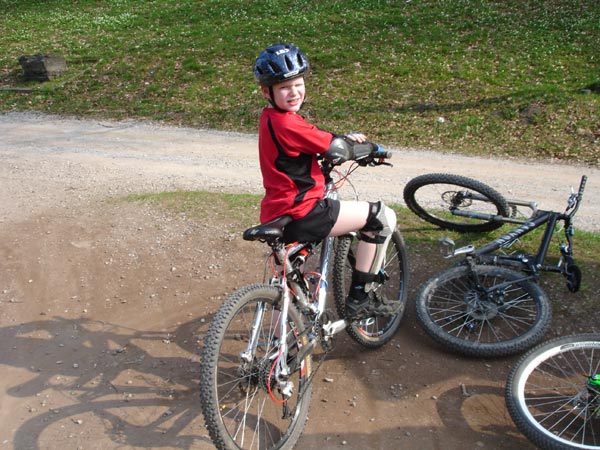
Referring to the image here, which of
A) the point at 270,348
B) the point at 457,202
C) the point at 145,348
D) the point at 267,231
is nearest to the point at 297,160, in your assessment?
the point at 267,231

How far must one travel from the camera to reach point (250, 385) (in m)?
3.77

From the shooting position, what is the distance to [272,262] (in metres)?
4.08

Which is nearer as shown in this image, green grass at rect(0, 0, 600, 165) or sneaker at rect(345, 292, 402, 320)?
sneaker at rect(345, 292, 402, 320)

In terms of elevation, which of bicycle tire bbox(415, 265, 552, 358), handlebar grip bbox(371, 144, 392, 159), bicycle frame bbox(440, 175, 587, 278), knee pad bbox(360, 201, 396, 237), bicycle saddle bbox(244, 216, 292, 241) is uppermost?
handlebar grip bbox(371, 144, 392, 159)

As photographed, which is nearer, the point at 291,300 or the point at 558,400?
the point at 291,300

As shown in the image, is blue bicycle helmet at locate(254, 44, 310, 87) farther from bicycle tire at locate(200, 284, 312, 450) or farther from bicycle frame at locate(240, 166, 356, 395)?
bicycle tire at locate(200, 284, 312, 450)

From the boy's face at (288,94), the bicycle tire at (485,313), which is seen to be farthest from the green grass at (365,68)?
the boy's face at (288,94)

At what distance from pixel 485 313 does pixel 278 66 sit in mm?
2836

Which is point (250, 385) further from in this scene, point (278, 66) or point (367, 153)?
point (278, 66)

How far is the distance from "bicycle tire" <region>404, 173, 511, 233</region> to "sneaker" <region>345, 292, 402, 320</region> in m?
1.72

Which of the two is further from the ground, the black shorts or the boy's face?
the boy's face

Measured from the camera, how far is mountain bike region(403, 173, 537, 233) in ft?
19.3

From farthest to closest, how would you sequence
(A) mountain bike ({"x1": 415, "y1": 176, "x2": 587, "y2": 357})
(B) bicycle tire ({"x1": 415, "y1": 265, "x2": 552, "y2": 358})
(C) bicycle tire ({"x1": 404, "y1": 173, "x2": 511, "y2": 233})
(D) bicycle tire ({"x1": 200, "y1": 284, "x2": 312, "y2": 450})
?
(C) bicycle tire ({"x1": 404, "y1": 173, "x2": 511, "y2": 233})
(A) mountain bike ({"x1": 415, "y1": 176, "x2": 587, "y2": 357})
(B) bicycle tire ({"x1": 415, "y1": 265, "x2": 552, "y2": 358})
(D) bicycle tire ({"x1": 200, "y1": 284, "x2": 312, "y2": 450})

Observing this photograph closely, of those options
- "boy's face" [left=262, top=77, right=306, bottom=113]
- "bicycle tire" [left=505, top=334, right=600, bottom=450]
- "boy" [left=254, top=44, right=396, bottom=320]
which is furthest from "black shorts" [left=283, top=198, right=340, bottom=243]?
"bicycle tire" [left=505, top=334, right=600, bottom=450]
